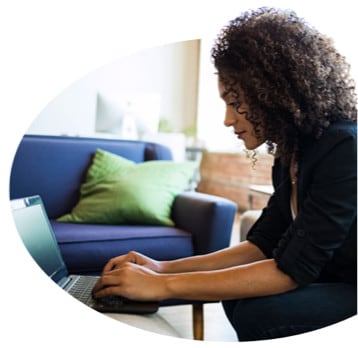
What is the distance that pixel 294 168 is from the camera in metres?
0.58

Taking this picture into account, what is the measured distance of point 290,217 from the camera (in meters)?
0.64

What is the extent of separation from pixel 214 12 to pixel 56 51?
0.15 m

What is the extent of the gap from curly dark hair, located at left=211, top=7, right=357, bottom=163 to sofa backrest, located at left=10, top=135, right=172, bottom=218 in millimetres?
861

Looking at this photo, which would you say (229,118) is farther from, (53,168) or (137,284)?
(53,168)

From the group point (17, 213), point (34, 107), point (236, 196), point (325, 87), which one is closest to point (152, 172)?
point (17, 213)

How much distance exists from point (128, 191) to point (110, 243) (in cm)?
23

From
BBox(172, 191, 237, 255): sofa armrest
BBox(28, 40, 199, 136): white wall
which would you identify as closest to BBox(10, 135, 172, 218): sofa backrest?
BBox(172, 191, 237, 255): sofa armrest

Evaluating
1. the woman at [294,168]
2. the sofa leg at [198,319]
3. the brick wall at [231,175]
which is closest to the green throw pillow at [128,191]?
the sofa leg at [198,319]

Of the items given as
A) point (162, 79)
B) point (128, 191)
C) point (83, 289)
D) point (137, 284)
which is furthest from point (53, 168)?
point (162, 79)

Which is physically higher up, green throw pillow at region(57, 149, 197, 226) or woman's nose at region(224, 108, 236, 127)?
woman's nose at region(224, 108, 236, 127)

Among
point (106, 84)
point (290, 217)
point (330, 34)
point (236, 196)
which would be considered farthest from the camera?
point (106, 84)

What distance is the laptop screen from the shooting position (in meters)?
0.65

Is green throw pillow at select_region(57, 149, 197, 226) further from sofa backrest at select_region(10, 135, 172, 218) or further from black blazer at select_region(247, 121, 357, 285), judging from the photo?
black blazer at select_region(247, 121, 357, 285)

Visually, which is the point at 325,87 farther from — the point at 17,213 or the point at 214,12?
the point at 17,213
